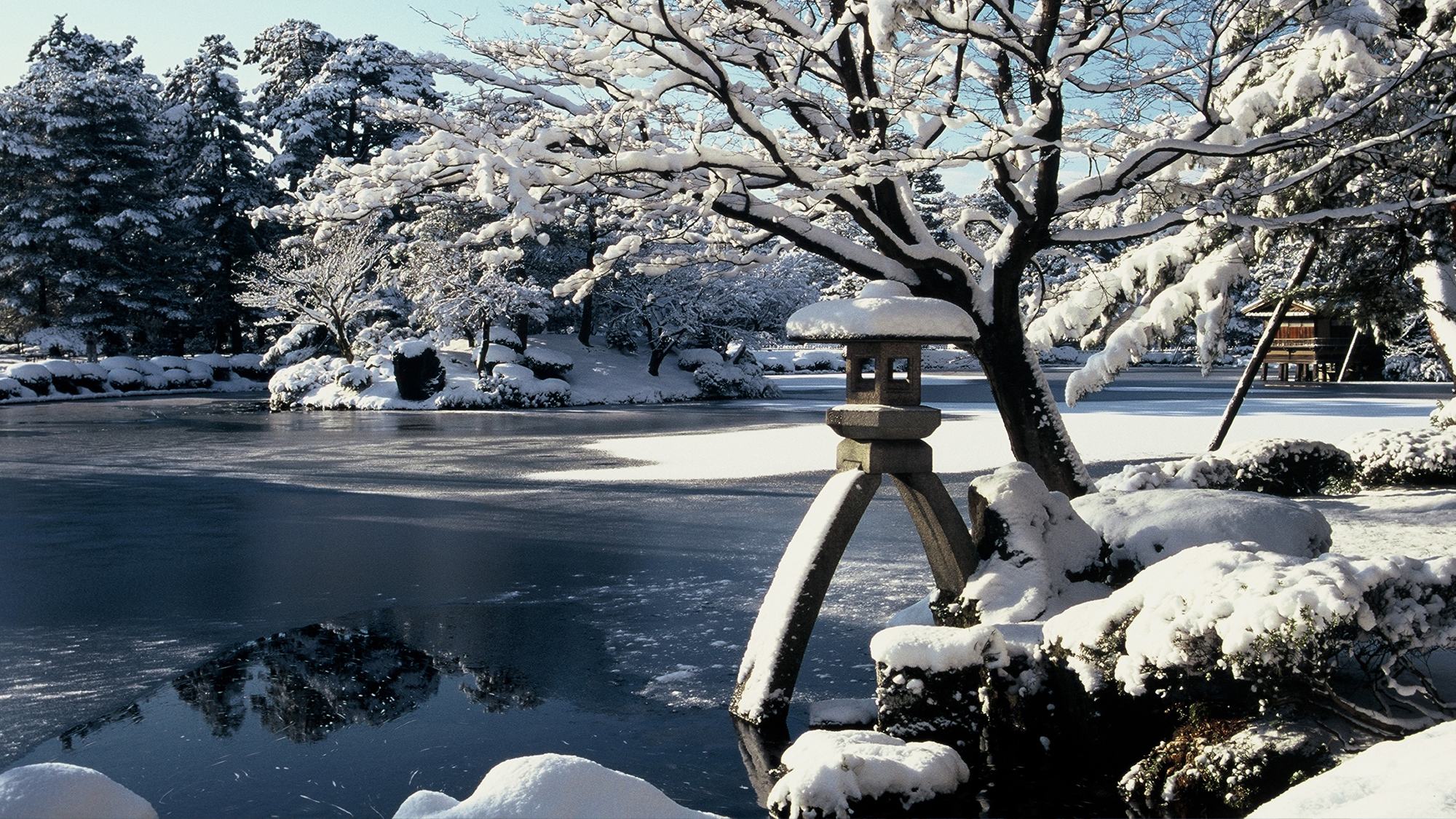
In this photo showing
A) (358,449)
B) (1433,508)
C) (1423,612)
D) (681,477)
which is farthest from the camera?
(358,449)

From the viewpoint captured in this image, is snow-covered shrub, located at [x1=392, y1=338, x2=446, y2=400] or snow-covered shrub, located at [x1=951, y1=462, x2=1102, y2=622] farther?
snow-covered shrub, located at [x1=392, y1=338, x2=446, y2=400]

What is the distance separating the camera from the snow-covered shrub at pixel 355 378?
30.5m

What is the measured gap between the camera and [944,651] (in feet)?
15.2

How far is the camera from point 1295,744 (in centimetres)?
377

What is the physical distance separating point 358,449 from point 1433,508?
1568 cm

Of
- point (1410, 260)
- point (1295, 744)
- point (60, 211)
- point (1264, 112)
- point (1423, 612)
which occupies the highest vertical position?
point (60, 211)

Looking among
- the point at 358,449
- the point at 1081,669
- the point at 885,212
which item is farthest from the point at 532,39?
the point at 358,449

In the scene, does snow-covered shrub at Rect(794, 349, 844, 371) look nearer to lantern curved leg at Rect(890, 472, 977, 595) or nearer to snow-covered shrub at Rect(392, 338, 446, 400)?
snow-covered shrub at Rect(392, 338, 446, 400)

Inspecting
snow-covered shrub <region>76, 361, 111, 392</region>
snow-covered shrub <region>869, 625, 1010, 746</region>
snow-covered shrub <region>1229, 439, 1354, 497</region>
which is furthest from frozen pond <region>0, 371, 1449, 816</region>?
snow-covered shrub <region>76, 361, 111, 392</region>

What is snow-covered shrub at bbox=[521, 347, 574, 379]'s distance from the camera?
33.0 metres

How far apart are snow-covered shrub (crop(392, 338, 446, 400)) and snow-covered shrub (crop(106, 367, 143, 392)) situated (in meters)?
14.7

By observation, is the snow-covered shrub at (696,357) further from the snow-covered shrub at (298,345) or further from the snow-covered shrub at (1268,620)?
the snow-covered shrub at (1268,620)

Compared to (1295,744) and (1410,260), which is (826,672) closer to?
(1295,744)

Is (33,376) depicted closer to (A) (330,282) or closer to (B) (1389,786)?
(A) (330,282)
